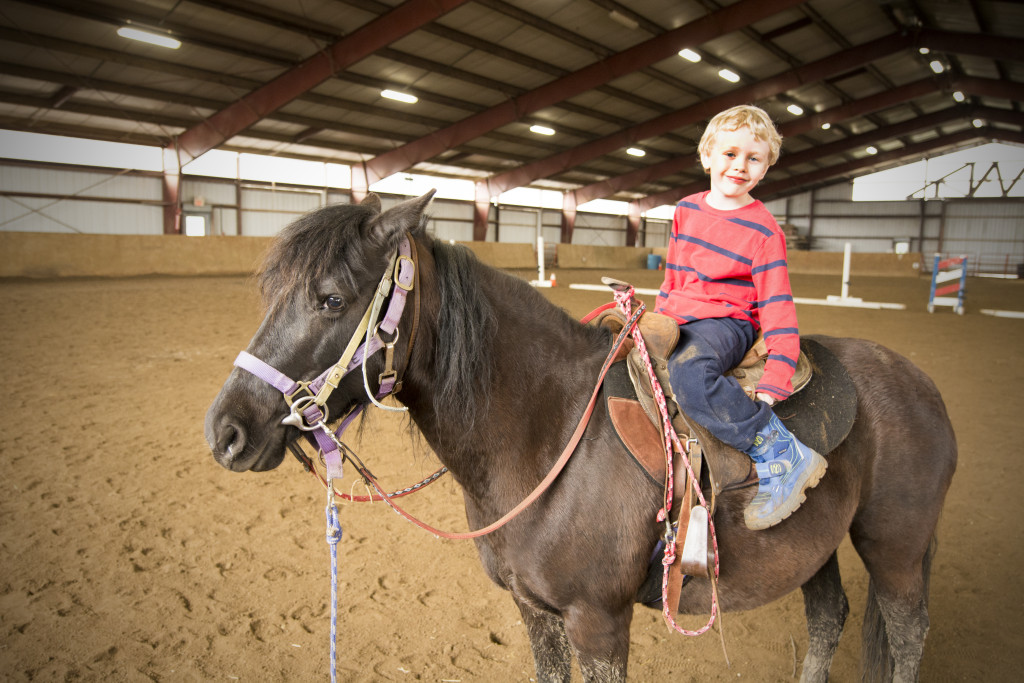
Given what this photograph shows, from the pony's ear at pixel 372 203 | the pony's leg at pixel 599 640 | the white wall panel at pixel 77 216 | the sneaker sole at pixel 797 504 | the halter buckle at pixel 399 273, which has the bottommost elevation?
the pony's leg at pixel 599 640

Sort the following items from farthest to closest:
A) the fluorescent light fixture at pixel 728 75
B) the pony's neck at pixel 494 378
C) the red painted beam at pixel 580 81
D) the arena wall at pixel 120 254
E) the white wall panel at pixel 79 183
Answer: the fluorescent light fixture at pixel 728 75, the white wall panel at pixel 79 183, the red painted beam at pixel 580 81, the arena wall at pixel 120 254, the pony's neck at pixel 494 378

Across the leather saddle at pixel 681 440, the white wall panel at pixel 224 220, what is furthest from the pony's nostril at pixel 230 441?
the white wall panel at pixel 224 220

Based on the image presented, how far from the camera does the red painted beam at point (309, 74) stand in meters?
11.7

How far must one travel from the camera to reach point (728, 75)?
18016 millimetres

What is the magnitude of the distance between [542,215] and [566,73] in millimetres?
13190

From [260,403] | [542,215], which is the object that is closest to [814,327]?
[260,403]

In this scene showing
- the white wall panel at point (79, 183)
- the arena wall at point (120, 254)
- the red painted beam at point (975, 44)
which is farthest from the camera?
the white wall panel at point (79, 183)

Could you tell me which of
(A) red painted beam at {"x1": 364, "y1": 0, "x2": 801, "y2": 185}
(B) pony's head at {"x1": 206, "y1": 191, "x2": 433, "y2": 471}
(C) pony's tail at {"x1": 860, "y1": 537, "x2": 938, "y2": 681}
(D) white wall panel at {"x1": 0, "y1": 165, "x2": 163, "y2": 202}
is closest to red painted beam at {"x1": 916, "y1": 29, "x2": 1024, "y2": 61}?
(A) red painted beam at {"x1": 364, "y1": 0, "x2": 801, "y2": 185}

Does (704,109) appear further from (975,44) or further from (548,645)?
(548,645)

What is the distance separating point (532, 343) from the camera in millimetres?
1679

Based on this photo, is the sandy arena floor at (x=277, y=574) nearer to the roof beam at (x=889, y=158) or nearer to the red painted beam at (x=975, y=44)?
the red painted beam at (x=975, y=44)

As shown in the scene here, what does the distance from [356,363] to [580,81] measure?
55.8ft

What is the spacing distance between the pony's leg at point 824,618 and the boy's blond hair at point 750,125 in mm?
1694

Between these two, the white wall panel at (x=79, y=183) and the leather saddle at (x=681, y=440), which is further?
the white wall panel at (x=79, y=183)
